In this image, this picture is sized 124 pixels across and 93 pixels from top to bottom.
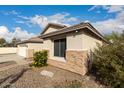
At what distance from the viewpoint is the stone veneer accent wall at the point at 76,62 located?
318 inches

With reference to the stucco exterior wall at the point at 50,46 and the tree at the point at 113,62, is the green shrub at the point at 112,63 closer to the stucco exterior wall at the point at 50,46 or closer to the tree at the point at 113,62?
the tree at the point at 113,62

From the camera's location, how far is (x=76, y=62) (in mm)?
8555

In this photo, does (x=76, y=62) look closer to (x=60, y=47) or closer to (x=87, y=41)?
(x=87, y=41)

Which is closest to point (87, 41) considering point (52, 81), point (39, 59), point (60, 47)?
point (60, 47)

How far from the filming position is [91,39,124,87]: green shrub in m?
5.28

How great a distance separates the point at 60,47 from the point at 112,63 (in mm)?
6014

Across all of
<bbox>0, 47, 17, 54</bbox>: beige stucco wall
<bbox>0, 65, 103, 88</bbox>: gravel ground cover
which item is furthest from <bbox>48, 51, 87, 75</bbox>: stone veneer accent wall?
<bbox>0, 47, 17, 54</bbox>: beige stucco wall

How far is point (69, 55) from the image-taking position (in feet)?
30.5

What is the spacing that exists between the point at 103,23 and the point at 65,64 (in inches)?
944

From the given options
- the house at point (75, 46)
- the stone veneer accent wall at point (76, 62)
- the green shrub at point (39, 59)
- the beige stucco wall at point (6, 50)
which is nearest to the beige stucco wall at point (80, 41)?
the house at point (75, 46)

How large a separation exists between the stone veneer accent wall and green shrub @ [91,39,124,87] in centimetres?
185

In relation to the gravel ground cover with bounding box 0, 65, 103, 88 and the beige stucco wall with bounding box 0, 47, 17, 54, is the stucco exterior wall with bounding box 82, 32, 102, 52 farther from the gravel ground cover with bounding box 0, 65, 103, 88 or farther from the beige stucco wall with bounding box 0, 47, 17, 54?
the beige stucco wall with bounding box 0, 47, 17, 54

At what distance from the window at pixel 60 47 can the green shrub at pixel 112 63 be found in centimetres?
457
